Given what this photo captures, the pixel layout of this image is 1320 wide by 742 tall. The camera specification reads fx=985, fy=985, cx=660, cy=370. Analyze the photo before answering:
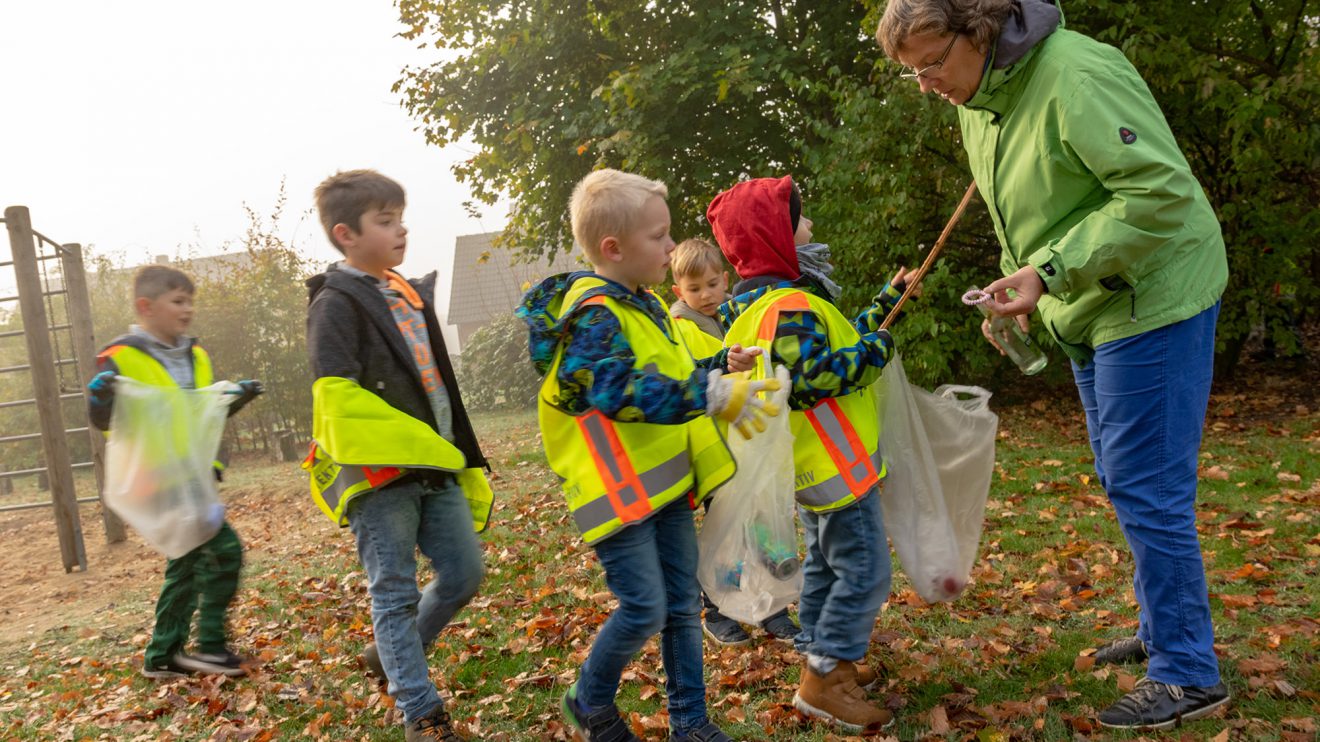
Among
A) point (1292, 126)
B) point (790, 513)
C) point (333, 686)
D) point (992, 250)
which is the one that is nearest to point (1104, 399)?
point (790, 513)

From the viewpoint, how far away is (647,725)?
11.0ft

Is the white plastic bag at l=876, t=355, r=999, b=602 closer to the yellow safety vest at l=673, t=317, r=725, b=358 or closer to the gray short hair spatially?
the yellow safety vest at l=673, t=317, r=725, b=358

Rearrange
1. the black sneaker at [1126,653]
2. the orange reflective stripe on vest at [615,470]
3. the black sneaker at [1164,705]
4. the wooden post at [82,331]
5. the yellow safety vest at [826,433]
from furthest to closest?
the wooden post at [82,331] < the black sneaker at [1126,653] < the yellow safety vest at [826,433] < the black sneaker at [1164,705] < the orange reflective stripe on vest at [615,470]

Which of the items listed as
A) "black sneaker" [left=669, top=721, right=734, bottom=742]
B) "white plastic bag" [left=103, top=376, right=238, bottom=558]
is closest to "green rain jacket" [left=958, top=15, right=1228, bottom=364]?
"black sneaker" [left=669, top=721, right=734, bottom=742]

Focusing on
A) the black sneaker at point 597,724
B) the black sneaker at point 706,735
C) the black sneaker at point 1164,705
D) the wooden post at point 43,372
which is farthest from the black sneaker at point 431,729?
the wooden post at point 43,372

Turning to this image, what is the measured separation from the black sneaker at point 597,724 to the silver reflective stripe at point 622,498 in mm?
599

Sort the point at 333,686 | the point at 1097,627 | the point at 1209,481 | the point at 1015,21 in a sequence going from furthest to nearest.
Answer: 1. the point at 1209,481
2. the point at 333,686
3. the point at 1097,627
4. the point at 1015,21

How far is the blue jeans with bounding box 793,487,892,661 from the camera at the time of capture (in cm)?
305

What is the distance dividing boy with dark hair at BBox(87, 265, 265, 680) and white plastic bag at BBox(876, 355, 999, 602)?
114 inches

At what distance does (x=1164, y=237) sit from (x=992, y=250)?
25.0 feet

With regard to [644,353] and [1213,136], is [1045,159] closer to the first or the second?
[644,353]

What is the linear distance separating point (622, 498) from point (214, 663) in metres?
2.86

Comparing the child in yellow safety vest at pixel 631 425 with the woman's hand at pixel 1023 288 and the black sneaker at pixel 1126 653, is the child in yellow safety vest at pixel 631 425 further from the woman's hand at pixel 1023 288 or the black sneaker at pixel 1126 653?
the black sneaker at pixel 1126 653

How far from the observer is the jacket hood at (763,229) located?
3.10 meters
